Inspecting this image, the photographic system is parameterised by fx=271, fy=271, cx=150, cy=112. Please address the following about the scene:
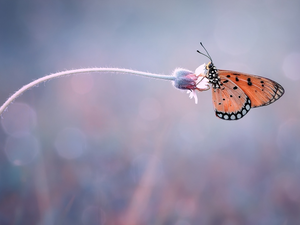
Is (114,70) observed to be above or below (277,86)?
below

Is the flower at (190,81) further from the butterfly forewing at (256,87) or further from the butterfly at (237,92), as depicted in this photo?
the butterfly forewing at (256,87)

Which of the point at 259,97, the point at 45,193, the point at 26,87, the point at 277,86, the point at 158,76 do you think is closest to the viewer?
the point at 26,87

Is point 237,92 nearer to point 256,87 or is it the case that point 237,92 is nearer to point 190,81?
point 256,87

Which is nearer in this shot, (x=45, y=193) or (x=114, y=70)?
(x=114, y=70)

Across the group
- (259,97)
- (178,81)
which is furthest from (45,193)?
(259,97)

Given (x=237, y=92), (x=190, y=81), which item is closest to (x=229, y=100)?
(x=237, y=92)

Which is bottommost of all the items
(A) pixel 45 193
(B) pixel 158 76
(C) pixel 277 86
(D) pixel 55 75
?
(A) pixel 45 193

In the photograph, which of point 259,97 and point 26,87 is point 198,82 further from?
point 26,87

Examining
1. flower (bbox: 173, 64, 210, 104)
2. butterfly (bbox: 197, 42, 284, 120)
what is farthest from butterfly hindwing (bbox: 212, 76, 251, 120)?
flower (bbox: 173, 64, 210, 104)
